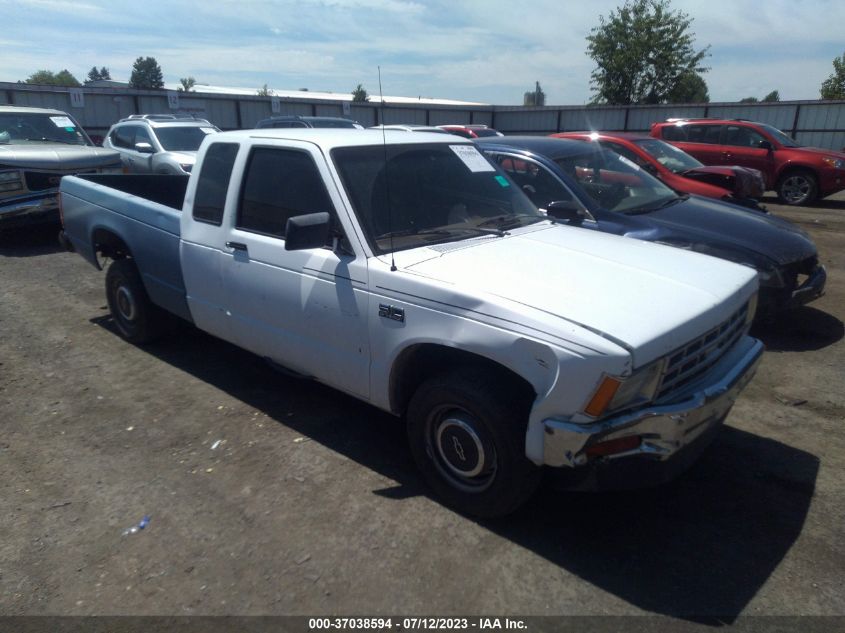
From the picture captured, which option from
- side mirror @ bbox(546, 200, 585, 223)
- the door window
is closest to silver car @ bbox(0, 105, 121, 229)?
side mirror @ bbox(546, 200, 585, 223)

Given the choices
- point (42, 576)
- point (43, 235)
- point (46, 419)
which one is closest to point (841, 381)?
point (42, 576)

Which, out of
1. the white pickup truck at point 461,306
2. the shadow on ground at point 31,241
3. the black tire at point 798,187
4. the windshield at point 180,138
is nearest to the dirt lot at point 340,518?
the white pickup truck at point 461,306

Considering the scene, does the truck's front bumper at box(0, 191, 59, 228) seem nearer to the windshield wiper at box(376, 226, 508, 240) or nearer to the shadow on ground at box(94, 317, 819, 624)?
the shadow on ground at box(94, 317, 819, 624)

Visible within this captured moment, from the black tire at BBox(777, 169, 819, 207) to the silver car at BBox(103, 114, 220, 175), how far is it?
12.5 metres

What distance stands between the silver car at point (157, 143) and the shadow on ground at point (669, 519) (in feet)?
28.2

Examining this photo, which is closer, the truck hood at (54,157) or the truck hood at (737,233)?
the truck hood at (737,233)

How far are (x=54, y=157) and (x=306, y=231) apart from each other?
25.6 feet

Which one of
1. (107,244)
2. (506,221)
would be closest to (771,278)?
(506,221)

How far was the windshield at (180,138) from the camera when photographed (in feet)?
40.0

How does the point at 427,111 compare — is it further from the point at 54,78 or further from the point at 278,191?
the point at 54,78

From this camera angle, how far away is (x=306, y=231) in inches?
133

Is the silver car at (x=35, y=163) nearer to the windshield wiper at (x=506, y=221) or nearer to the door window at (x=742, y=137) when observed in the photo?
the windshield wiper at (x=506, y=221)

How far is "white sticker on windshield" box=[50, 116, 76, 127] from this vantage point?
35.2 ft

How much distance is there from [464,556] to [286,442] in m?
1.55
